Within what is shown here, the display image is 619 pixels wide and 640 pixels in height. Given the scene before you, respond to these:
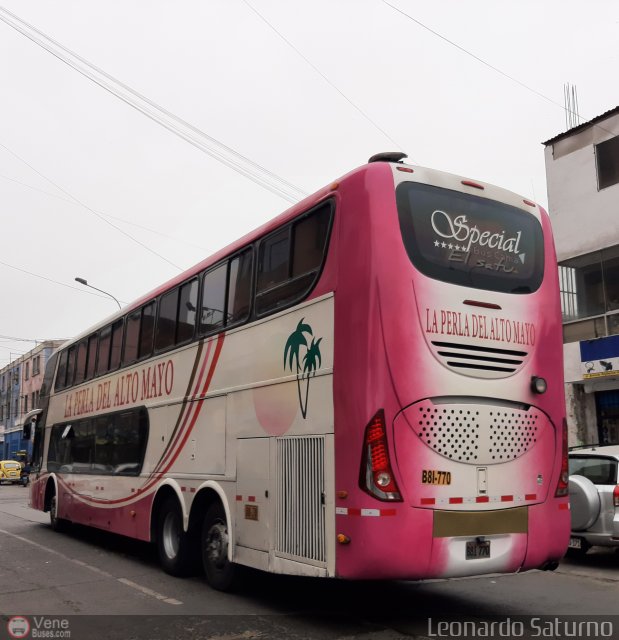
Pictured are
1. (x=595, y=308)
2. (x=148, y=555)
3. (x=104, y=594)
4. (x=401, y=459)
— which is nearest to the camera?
(x=401, y=459)

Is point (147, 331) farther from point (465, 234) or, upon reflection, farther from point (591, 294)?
point (591, 294)

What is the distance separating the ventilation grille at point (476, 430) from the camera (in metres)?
6.39

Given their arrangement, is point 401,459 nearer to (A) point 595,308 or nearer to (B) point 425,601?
(B) point 425,601

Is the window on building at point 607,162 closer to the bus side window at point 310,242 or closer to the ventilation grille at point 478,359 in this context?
the ventilation grille at point 478,359

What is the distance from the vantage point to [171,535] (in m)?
9.71

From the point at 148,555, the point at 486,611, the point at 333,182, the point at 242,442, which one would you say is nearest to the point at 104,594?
the point at 242,442

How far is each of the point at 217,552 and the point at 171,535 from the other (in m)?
1.54

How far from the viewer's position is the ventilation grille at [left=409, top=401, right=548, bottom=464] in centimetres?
639

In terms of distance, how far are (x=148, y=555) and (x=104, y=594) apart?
3.46 meters

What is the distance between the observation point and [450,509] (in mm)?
6297

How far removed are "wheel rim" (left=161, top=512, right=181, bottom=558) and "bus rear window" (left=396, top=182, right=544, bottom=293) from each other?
16.8 feet

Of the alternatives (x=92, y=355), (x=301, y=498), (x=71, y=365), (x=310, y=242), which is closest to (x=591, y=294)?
(x=92, y=355)

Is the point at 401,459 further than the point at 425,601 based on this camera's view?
No

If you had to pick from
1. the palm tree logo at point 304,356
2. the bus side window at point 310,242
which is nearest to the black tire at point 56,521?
the palm tree logo at point 304,356
